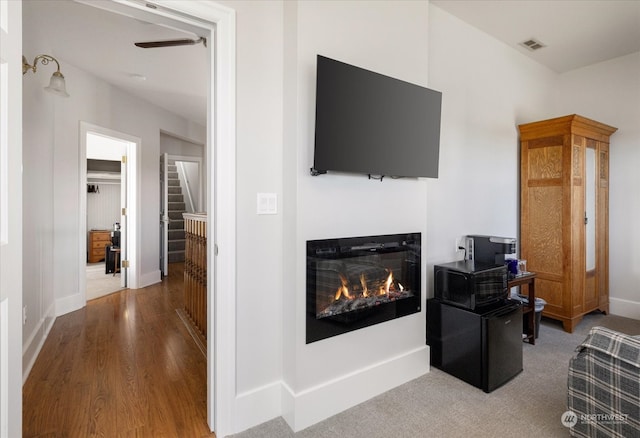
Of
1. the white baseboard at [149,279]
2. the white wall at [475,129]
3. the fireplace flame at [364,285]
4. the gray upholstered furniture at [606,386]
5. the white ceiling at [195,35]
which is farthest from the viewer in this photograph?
the white baseboard at [149,279]

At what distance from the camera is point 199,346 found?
110 inches

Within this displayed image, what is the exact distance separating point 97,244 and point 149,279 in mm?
2919

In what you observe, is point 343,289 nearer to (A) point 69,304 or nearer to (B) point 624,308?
(A) point 69,304

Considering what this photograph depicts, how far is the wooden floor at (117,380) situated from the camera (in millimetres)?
1782

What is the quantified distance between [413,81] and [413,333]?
5.96 ft

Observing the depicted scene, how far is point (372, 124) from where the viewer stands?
6.33 ft

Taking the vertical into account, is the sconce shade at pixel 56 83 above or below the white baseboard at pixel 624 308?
above

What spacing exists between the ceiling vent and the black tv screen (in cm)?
198

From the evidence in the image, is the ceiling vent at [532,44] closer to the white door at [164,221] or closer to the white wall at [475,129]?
the white wall at [475,129]

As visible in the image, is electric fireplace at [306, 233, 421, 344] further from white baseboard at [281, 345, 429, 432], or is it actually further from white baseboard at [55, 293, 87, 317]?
white baseboard at [55, 293, 87, 317]

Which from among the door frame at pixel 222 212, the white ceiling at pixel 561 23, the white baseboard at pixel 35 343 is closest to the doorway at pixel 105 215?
the white baseboard at pixel 35 343

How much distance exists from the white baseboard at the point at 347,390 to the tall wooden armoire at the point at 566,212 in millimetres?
1911

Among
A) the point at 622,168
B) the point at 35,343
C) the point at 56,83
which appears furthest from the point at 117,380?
the point at 622,168

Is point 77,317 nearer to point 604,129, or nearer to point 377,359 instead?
point 377,359
